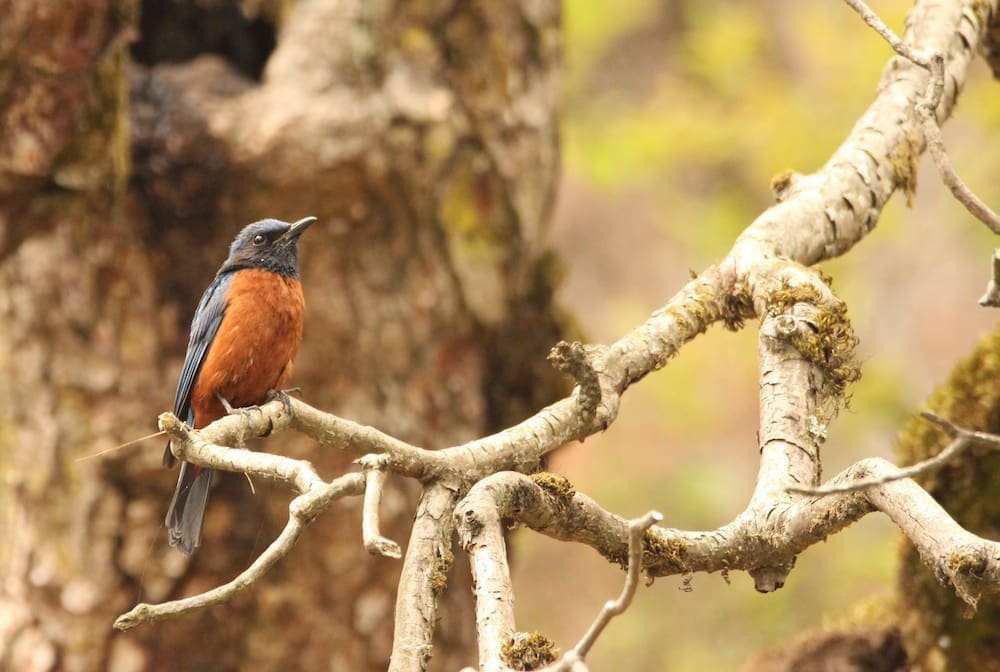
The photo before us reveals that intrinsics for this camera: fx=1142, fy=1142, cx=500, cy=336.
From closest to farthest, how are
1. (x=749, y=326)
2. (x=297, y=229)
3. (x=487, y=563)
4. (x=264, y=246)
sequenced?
(x=487, y=563)
(x=297, y=229)
(x=264, y=246)
(x=749, y=326)

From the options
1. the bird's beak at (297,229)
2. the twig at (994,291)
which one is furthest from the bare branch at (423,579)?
the bird's beak at (297,229)

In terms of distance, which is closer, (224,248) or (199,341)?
(199,341)

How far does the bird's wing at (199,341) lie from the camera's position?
16.5ft

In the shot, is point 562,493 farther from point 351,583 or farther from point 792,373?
point 351,583

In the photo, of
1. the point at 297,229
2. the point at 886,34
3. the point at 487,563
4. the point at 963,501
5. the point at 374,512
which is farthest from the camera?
the point at 297,229

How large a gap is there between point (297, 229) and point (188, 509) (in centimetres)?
132

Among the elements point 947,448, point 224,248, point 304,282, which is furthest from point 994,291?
point 224,248

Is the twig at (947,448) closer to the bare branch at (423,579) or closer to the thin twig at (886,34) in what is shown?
the bare branch at (423,579)

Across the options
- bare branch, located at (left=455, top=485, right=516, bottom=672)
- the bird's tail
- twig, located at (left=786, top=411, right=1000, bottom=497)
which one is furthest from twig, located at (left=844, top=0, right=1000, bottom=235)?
the bird's tail

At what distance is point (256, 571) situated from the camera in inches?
90.6

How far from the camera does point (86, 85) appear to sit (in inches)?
191

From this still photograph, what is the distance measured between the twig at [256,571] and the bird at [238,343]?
8.23ft

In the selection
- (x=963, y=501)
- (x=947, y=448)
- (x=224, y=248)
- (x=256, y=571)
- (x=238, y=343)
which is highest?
(x=224, y=248)

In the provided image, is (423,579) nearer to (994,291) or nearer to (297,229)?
(994,291)
